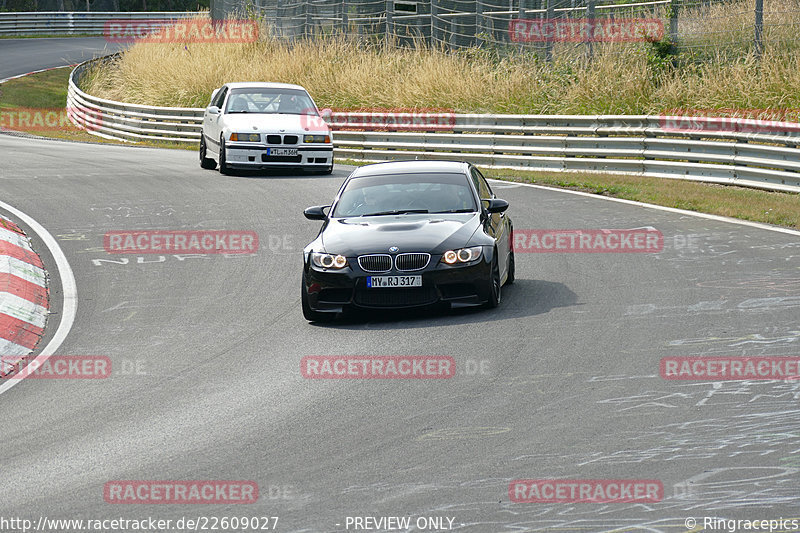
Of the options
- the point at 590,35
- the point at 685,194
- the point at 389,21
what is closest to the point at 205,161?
the point at 590,35

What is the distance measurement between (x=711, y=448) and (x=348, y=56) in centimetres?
2920

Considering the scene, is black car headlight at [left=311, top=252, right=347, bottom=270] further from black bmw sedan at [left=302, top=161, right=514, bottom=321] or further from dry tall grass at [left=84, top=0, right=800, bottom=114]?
dry tall grass at [left=84, top=0, right=800, bottom=114]

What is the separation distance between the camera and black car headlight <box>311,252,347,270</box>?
36.1ft

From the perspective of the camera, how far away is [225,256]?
583 inches

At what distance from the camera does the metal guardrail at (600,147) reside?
1912 centimetres

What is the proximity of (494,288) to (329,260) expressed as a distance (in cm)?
155

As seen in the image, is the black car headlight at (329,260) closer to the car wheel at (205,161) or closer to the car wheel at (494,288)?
the car wheel at (494,288)

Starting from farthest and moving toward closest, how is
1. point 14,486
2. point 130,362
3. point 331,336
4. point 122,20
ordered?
point 122,20, point 331,336, point 130,362, point 14,486

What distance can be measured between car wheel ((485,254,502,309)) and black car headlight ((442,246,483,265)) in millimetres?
215

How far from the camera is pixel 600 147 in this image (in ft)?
73.9

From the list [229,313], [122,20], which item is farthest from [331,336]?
[122,20]

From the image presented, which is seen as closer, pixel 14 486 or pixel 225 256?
pixel 14 486

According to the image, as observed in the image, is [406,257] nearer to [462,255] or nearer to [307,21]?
[462,255]

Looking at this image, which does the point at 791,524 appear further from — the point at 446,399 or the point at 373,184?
the point at 373,184
